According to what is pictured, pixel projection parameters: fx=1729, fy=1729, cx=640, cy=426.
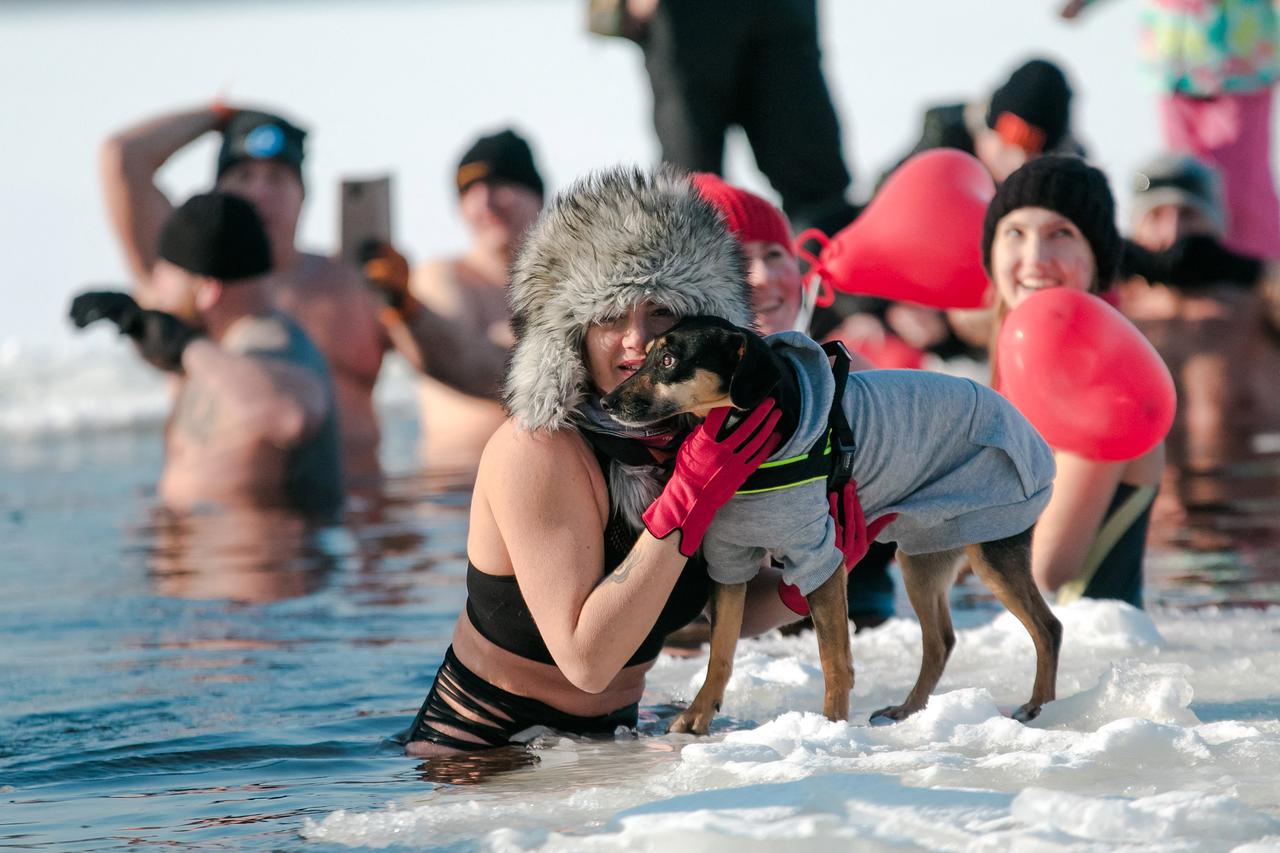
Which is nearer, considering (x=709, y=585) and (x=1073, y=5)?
(x=709, y=585)

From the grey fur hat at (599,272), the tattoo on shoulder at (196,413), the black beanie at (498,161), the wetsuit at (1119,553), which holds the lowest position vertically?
the wetsuit at (1119,553)

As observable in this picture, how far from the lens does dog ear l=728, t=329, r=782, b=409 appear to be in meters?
3.16

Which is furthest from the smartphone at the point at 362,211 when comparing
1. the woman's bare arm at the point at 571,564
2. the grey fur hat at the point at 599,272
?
the woman's bare arm at the point at 571,564

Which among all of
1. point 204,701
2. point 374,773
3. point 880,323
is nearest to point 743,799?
point 374,773

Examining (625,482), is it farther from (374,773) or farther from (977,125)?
(977,125)

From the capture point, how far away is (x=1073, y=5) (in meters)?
7.09

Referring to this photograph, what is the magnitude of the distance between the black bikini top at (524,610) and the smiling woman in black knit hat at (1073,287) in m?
1.20

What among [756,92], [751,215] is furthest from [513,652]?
[756,92]

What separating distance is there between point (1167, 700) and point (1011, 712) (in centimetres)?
39

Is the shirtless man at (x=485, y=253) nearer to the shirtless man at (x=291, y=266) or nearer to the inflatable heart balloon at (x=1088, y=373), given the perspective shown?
the shirtless man at (x=291, y=266)

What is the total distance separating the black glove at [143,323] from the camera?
7.59 meters

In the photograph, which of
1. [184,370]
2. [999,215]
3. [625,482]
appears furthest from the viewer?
[184,370]

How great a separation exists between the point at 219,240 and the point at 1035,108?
363 cm

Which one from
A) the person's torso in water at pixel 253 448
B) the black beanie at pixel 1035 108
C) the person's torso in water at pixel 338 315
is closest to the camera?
the black beanie at pixel 1035 108
